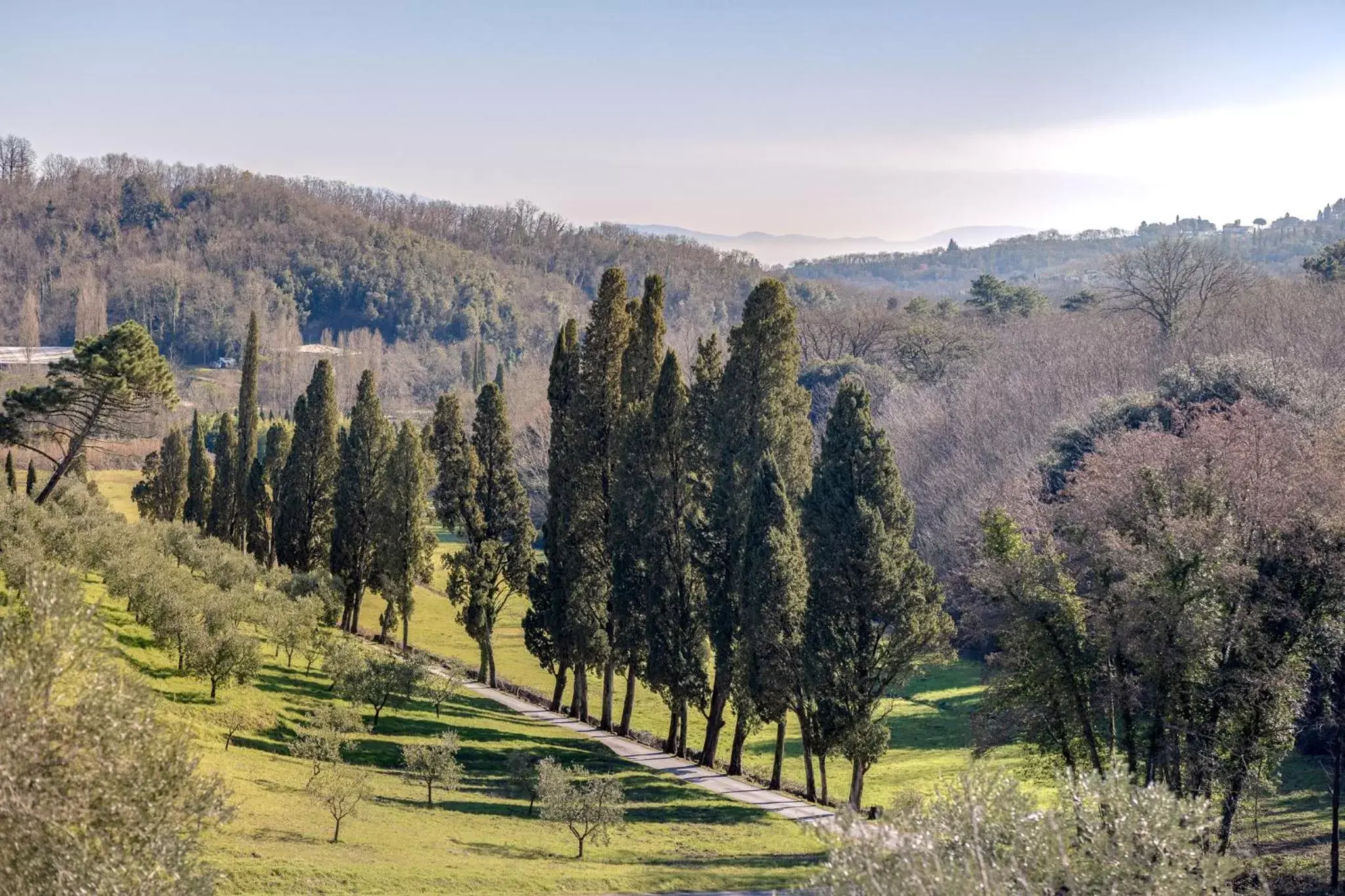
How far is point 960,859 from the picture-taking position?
10.9 m

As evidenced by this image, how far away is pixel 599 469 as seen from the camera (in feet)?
121

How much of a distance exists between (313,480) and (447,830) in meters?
33.0

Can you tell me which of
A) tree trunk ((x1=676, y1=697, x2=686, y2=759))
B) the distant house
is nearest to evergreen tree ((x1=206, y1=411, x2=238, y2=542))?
tree trunk ((x1=676, y1=697, x2=686, y2=759))

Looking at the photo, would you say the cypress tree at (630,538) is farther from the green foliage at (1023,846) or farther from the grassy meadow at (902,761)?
the green foliage at (1023,846)

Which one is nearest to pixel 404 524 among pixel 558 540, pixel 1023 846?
pixel 558 540

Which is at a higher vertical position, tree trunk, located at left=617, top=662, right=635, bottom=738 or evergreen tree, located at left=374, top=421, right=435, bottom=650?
evergreen tree, located at left=374, top=421, right=435, bottom=650

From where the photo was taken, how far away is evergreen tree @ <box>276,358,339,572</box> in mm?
53844

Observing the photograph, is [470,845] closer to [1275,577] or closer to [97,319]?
[1275,577]

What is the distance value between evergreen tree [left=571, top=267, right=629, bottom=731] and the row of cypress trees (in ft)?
0.19

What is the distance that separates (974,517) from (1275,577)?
85.1 ft

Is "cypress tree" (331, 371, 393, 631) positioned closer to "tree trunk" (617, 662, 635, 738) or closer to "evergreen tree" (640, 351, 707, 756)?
"tree trunk" (617, 662, 635, 738)

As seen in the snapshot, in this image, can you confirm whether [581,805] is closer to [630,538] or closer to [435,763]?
[435,763]

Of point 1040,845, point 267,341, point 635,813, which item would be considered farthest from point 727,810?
point 267,341

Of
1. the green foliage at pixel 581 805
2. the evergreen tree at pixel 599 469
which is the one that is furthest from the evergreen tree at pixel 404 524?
the green foliage at pixel 581 805
